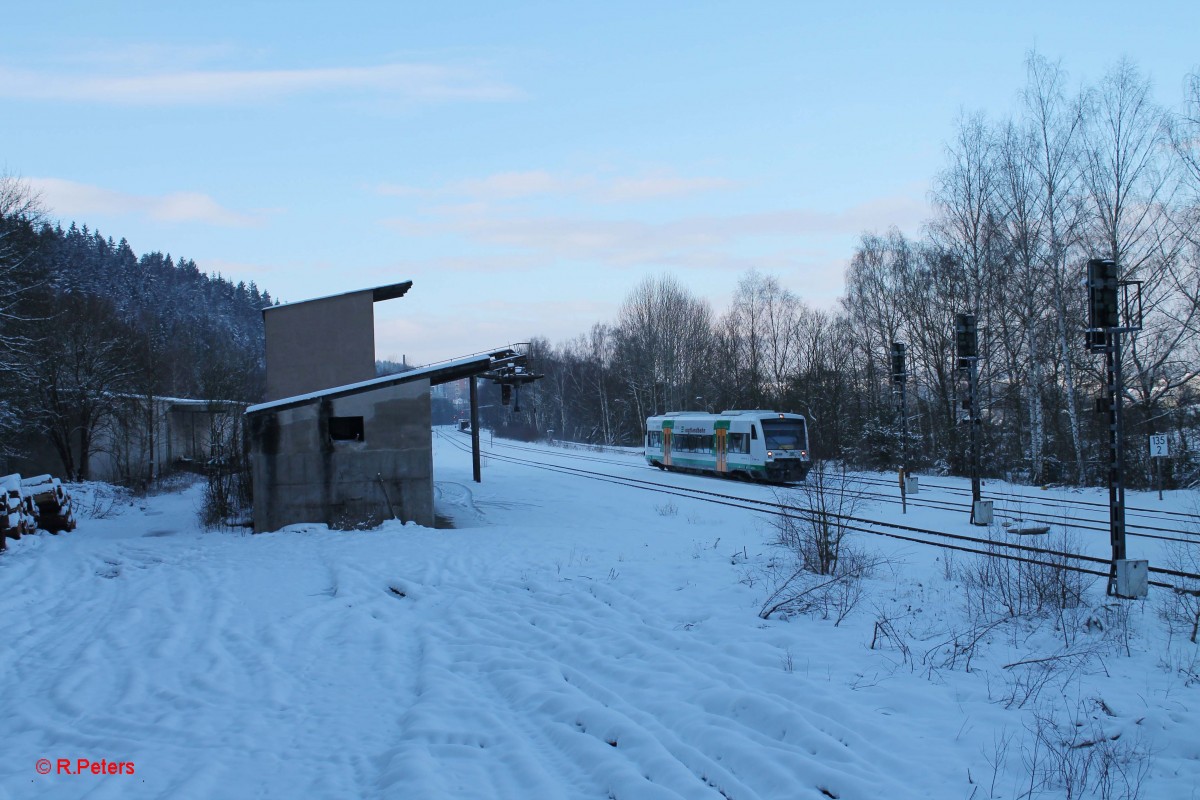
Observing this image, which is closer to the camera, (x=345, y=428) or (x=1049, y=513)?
(x=345, y=428)

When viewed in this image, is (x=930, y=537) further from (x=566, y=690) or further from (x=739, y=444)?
(x=739, y=444)

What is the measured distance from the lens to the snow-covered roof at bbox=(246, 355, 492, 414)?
1783cm

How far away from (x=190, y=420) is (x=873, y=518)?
123 feet

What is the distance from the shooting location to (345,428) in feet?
61.8

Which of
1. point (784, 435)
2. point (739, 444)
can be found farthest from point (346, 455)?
point (739, 444)

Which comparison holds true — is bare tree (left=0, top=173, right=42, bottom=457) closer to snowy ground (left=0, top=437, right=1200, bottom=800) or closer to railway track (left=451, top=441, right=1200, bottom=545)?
snowy ground (left=0, top=437, right=1200, bottom=800)

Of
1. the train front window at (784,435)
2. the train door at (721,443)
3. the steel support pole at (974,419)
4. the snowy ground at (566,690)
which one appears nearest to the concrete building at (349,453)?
the snowy ground at (566,690)

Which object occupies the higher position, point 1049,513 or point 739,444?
point 739,444

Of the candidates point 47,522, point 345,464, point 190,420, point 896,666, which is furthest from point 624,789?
point 190,420

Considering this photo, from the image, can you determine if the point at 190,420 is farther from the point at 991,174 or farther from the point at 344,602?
the point at 991,174

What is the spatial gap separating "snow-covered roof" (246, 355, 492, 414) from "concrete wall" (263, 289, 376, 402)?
3.37 meters

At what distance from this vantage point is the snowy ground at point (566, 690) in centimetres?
488

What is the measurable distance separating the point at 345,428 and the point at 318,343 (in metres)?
4.93

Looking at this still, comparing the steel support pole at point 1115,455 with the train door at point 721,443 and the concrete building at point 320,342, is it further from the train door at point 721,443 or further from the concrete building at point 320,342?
the train door at point 721,443
